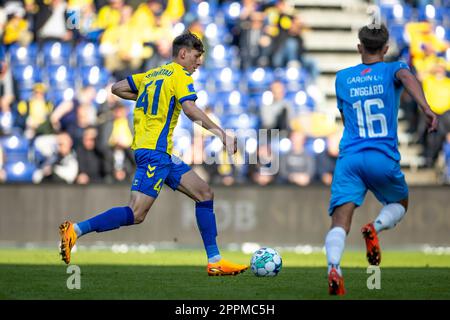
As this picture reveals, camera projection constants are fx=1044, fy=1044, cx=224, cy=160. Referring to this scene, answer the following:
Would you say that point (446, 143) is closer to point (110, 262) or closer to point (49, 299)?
point (110, 262)

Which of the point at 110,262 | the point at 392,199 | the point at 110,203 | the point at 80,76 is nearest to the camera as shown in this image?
the point at 392,199

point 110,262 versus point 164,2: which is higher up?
point 164,2

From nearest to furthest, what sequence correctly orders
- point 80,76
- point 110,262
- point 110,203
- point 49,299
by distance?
point 49,299 < point 110,262 < point 110,203 < point 80,76

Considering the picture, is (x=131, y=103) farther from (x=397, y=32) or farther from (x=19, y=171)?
(x=397, y=32)

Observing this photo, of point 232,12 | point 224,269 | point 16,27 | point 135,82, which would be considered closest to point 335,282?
point 224,269

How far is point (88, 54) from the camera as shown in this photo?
18.4 metres

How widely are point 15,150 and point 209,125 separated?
8.91 m

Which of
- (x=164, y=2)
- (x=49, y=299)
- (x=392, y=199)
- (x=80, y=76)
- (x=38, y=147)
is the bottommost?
(x=49, y=299)

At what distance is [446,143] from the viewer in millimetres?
17094

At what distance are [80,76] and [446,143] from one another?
6366 mm

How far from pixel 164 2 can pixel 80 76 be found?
2283 millimetres

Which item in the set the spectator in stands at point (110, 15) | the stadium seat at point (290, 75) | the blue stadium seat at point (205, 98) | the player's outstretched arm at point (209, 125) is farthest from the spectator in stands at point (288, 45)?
the player's outstretched arm at point (209, 125)

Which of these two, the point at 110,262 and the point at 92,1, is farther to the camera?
the point at 92,1

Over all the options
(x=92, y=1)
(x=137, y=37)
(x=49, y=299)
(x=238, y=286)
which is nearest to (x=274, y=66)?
(x=137, y=37)
